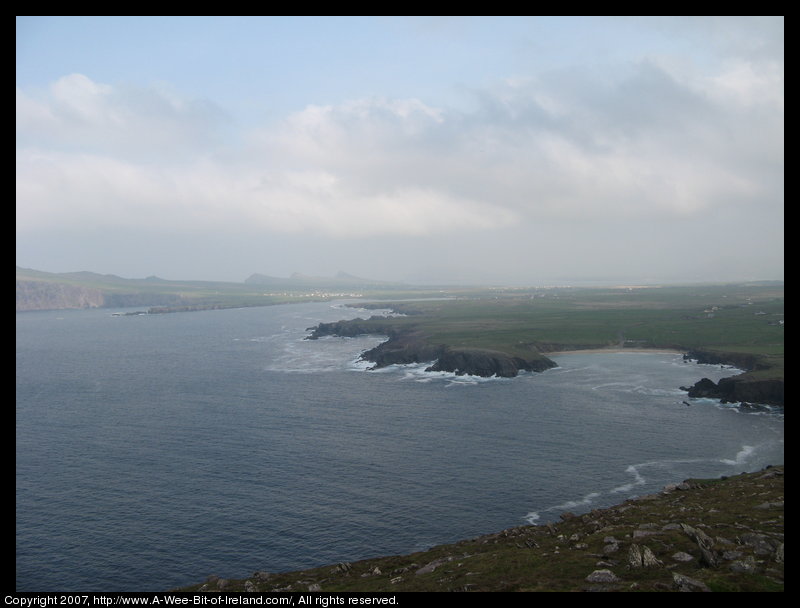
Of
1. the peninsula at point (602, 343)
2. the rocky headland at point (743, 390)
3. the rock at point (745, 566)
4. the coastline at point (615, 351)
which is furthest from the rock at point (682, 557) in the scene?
the coastline at point (615, 351)

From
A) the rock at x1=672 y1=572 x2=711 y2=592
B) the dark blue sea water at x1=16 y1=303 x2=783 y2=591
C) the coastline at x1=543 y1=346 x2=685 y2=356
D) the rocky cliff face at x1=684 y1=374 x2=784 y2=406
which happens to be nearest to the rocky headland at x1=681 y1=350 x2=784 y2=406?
the rocky cliff face at x1=684 y1=374 x2=784 y2=406

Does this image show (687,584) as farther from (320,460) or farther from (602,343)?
(602,343)

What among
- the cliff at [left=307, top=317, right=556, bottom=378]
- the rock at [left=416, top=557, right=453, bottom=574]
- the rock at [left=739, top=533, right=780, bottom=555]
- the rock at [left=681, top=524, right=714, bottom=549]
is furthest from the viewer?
the cliff at [left=307, top=317, right=556, bottom=378]

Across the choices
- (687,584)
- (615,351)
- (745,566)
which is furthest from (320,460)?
(615,351)

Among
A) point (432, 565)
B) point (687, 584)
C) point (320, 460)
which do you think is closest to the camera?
point (687, 584)

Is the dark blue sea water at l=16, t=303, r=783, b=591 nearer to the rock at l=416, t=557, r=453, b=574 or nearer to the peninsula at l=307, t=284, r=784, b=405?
the peninsula at l=307, t=284, r=784, b=405
